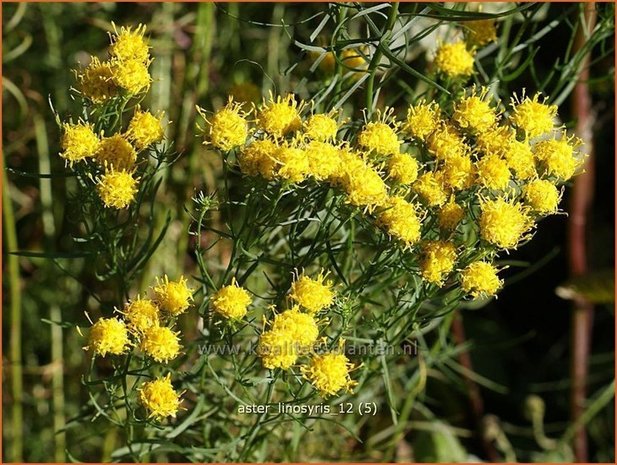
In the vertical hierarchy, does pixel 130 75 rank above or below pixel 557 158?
above

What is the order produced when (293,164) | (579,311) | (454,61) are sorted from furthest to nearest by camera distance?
(579,311), (454,61), (293,164)

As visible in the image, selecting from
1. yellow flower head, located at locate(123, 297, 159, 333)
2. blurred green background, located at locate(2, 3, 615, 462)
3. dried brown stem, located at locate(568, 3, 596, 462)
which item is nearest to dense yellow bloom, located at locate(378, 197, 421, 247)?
yellow flower head, located at locate(123, 297, 159, 333)

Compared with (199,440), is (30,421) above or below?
above

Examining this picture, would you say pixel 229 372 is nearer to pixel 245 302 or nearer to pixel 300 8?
pixel 245 302

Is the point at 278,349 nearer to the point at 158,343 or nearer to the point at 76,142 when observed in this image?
the point at 158,343

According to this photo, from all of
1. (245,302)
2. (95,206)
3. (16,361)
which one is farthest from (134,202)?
(16,361)

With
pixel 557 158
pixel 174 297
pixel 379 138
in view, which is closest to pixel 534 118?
pixel 557 158

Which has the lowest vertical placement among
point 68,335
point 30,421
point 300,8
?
point 30,421

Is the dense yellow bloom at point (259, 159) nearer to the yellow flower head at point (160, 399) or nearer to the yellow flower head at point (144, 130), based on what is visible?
the yellow flower head at point (144, 130)
